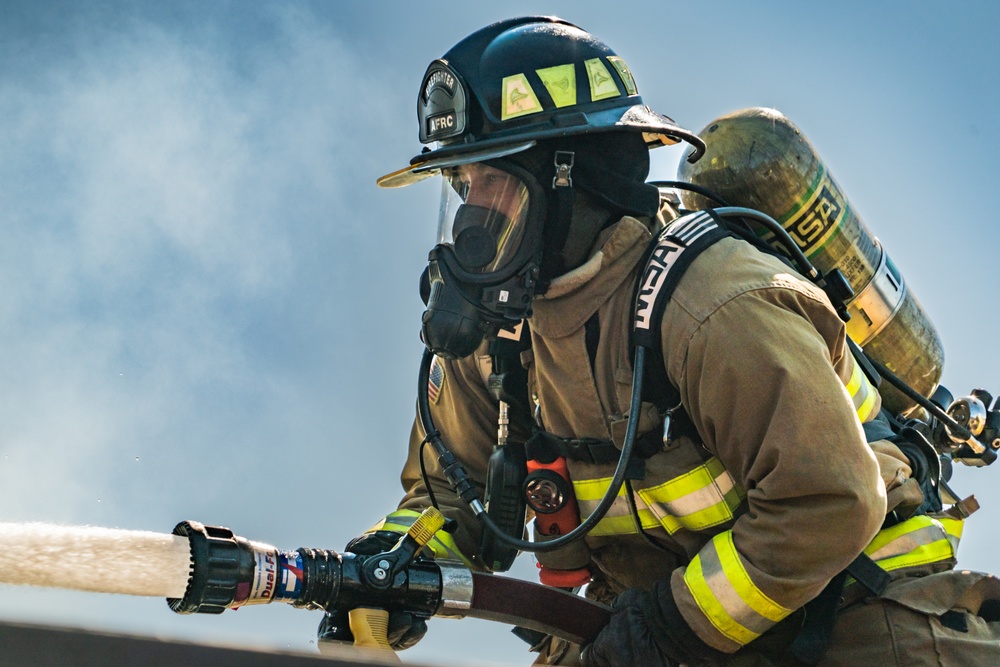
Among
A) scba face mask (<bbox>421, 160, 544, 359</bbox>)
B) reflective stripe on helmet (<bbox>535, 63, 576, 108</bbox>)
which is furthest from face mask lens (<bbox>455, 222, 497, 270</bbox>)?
reflective stripe on helmet (<bbox>535, 63, 576, 108</bbox>)

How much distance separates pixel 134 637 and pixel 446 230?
7.83 feet

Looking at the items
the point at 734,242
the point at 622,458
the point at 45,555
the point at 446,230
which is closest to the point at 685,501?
the point at 622,458

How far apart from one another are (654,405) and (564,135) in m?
0.85

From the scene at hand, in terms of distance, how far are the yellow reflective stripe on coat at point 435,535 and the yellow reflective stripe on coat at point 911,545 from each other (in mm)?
1233

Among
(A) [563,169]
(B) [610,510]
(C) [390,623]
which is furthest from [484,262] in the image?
(C) [390,623]

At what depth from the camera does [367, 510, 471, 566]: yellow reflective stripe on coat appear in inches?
137

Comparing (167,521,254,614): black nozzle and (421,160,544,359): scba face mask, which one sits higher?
(421,160,544,359): scba face mask

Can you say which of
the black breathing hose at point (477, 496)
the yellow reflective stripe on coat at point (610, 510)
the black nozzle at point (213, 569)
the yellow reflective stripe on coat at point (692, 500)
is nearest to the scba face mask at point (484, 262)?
the black breathing hose at point (477, 496)

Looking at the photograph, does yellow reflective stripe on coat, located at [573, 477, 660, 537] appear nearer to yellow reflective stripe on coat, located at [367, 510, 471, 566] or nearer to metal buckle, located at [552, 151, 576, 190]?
yellow reflective stripe on coat, located at [367, 510, 471, 566]

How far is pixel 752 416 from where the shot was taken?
2.83 metres

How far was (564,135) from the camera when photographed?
3.39 meters

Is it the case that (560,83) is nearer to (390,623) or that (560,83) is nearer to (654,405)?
(654,405)

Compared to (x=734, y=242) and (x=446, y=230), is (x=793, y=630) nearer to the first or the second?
(x=734, y=242)

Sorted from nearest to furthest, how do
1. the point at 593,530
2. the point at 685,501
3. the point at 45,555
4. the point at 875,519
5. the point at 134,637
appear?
1. the point at 134,637
2. the point at 45,555
3. the point at 875,519
4. the point at 685,501
5. the point at 593,530
